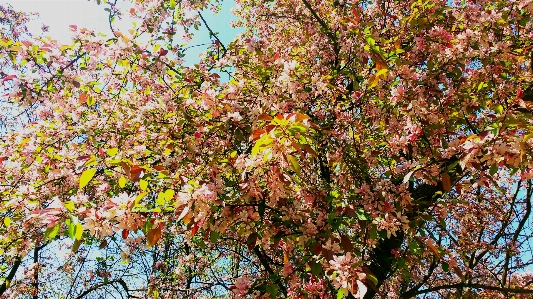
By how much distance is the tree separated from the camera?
7.96 feet

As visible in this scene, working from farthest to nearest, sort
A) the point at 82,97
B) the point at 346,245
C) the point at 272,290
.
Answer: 1. the point at 82,97
2. the point at 272,290
3. the point at 346,245

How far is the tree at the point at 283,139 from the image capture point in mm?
2426

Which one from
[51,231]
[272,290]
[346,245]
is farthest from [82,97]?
[346,245]

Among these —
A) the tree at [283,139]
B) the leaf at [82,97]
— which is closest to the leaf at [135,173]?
the tree at [283,139]

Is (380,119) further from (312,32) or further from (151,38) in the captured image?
(151,38)

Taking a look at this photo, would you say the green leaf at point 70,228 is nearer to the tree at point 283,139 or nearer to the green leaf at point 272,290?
the tree at point 283,139

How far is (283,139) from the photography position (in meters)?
2.09

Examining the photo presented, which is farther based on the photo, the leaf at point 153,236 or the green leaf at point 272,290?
the green leaf at point 272,290

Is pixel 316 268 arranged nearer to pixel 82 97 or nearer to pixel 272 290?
pixel 272 290

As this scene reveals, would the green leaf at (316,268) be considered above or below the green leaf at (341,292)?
above

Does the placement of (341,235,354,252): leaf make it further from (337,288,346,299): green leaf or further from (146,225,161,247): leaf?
(146,225,161,247): leaf

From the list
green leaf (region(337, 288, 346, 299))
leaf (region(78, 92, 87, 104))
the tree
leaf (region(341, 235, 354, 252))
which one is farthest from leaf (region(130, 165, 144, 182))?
leaf (region(78, 92, 87, 104))

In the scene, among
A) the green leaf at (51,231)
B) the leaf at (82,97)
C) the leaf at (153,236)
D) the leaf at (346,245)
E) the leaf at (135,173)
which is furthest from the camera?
the leaf at (82,97)

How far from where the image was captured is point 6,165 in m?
4.46
